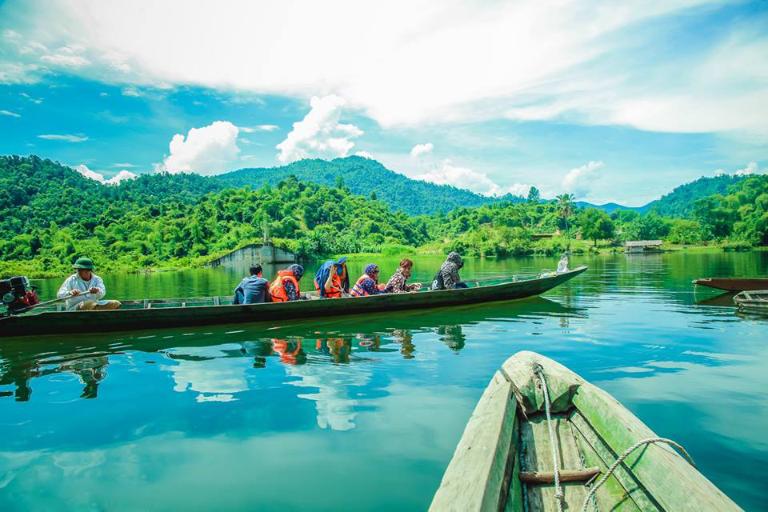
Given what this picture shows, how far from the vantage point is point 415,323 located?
11094 mm

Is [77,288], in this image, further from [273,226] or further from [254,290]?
[273,226]

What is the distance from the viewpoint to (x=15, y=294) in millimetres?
9055

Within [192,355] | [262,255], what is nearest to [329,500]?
[192,355]

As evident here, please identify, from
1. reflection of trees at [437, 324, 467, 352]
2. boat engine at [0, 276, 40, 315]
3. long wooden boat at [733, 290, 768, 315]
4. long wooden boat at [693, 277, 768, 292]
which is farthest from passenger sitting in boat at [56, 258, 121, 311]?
long wooden boat at [693, 277, 768, 292]

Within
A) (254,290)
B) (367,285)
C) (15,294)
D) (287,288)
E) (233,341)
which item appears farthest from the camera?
(367,285)

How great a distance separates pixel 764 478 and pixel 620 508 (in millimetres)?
1895

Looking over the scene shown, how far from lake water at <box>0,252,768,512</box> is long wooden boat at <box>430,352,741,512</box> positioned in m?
0.84

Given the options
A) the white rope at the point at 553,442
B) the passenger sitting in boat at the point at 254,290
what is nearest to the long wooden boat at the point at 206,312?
the passenger sitting in boat at the point at 254,290

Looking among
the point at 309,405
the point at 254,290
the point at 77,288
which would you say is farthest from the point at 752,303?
the point at 77,288

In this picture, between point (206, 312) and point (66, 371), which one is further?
point (206, 312)

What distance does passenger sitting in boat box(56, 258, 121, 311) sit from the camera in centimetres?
945

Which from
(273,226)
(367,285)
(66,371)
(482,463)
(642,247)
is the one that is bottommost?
(66,371)

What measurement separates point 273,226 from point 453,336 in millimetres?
84566

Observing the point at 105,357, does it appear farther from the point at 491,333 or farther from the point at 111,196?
the point at 111,196
